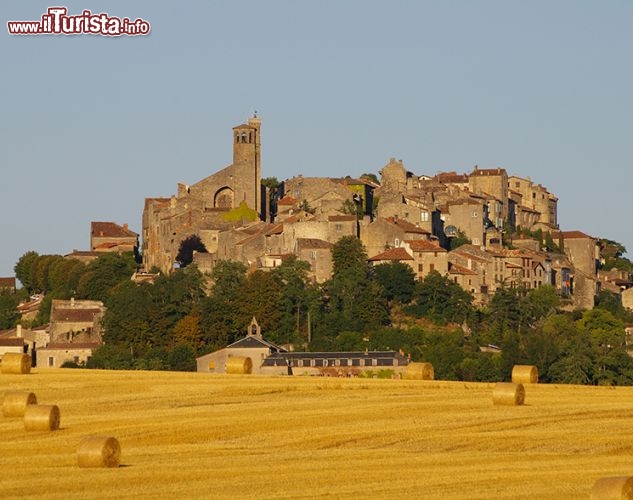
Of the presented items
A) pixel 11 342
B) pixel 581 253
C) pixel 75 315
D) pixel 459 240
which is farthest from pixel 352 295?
pixel 581 253

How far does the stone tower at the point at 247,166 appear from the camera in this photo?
10631 cm

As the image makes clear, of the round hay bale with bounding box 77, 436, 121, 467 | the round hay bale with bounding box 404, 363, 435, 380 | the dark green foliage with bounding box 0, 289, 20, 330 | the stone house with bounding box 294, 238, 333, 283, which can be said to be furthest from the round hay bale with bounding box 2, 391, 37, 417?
the dark green foliage with bounding box 0, 289, 20, 330

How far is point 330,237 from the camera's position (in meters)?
96.0

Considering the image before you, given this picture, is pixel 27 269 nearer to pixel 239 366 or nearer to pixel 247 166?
pixel 247 166

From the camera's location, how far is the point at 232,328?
88000mm

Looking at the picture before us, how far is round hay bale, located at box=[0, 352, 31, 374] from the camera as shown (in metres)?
42.7

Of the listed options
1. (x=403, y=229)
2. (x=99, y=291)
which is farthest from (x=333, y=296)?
(x=99, y=291)

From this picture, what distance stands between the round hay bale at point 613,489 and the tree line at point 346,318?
58.2 meters

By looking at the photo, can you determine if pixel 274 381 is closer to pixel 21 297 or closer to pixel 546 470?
pixel 546 470

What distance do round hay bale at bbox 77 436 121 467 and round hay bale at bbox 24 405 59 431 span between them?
16.1ft

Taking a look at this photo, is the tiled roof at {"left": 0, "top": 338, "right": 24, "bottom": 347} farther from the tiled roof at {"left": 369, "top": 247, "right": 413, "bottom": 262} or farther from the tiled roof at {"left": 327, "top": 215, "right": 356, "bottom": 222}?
the tiled roof at {"left": 369, "top": 247, "right": 413, "bottom": 262}

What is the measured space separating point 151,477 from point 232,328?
62.3 meters

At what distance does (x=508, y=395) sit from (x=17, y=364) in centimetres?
1340

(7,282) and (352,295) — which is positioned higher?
(7,282)
